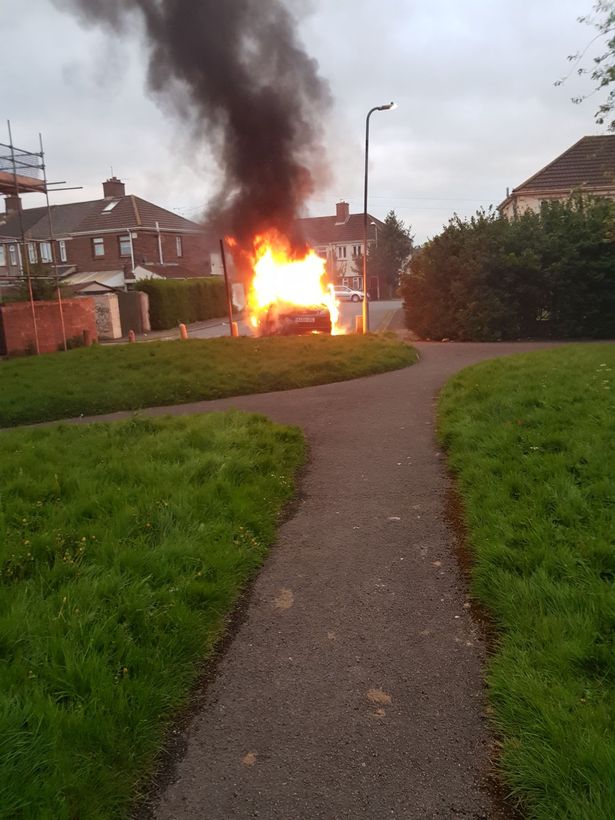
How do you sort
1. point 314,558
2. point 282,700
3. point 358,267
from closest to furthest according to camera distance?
point 282,700 → point 314,558 → point 358,267

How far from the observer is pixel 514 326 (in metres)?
18.1

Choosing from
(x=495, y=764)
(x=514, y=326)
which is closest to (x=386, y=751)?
(x=495, y=764)

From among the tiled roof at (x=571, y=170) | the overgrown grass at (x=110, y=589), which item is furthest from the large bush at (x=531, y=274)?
the overgrown grass at (x=110, y=589)

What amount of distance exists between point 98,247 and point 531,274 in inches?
1164

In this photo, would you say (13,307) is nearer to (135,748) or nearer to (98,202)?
(135,748)

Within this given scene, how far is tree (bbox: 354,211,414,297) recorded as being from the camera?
54.3 m

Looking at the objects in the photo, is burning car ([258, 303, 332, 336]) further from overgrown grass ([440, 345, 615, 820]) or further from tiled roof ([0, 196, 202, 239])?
tiled roof ([0, 196, 202, 239])

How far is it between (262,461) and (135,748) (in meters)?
3.45

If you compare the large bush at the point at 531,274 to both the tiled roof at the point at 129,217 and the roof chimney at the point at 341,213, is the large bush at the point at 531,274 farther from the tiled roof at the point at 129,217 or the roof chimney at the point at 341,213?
the roof chimney at the point at 341,213

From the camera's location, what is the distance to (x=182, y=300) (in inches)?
1199

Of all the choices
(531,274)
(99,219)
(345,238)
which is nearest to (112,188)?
(99,219)

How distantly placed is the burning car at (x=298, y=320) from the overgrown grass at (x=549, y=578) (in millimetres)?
12305

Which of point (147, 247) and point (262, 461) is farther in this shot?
point (147, 247)

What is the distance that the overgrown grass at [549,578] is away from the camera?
206cm
